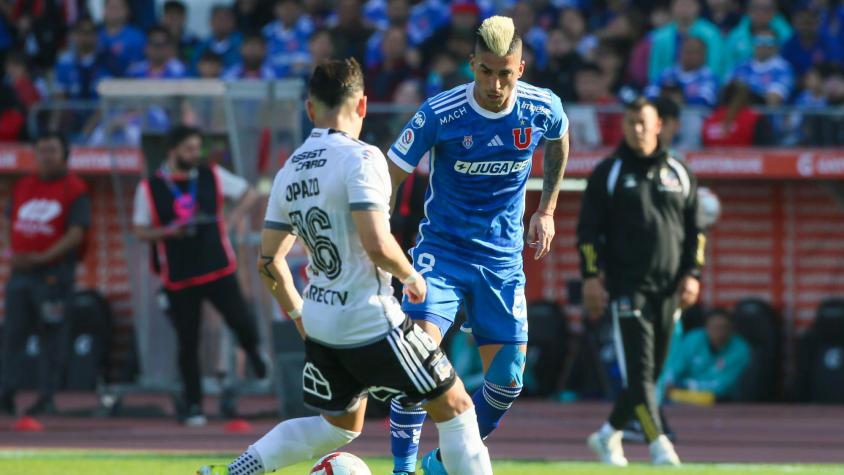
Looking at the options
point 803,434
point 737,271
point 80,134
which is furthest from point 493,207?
point 80,134

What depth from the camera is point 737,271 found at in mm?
16734

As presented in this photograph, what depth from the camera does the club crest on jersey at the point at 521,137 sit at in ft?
26.5

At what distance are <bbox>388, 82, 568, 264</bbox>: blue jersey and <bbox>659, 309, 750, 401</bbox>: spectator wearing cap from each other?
7.83m

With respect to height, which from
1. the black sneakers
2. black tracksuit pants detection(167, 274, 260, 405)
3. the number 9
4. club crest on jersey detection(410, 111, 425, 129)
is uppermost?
club crest on jersey detection(410, 111, 425, 129)

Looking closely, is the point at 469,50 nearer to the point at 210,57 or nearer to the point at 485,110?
the point at 210,57

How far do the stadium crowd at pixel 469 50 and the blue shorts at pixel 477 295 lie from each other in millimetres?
7204

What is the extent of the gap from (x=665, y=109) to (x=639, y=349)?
6.36 feet

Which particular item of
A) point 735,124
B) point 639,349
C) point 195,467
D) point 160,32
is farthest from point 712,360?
point 160,32

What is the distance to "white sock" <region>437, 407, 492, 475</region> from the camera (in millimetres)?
7059

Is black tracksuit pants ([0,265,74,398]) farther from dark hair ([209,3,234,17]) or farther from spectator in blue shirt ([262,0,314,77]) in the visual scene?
dark hair ([209,3,234,17])

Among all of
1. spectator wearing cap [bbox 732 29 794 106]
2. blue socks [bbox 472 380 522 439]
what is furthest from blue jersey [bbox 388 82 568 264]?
spectator wearing cap [bbox 732 29 794 106]

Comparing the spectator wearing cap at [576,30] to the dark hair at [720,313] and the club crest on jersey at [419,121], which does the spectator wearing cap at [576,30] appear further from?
the club crest on jersey at [419,121]

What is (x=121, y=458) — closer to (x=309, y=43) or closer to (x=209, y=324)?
(x=209, y=324)

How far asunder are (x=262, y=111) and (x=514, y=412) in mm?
3807
